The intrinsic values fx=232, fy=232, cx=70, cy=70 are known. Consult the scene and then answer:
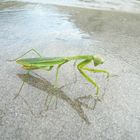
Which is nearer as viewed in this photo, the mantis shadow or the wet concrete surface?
the wet concrete surface

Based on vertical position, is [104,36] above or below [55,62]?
Answer: below

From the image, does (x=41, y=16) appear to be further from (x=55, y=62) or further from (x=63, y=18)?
(x=55, y=62)

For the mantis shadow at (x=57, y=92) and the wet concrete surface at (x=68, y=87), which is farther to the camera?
the mantis shadow at (x=57, y=92)

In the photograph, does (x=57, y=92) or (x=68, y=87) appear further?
(x=68, y=87)

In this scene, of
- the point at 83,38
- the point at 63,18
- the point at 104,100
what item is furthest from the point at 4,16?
the point at 104,100
